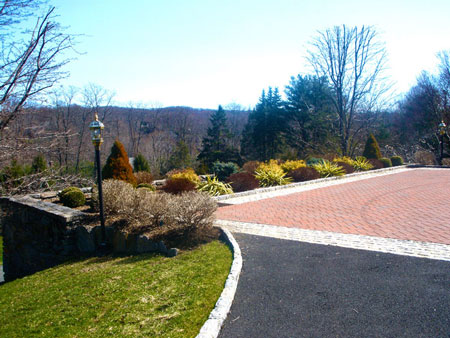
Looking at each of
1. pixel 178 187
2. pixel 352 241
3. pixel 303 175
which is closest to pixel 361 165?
pixel 303 175

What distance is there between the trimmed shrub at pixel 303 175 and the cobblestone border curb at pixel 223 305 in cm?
965

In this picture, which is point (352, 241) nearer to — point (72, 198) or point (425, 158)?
point (72, 198)

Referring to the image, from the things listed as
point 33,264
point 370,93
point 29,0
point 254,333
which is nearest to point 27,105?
point 29,0

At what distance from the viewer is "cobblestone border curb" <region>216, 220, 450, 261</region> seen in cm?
463

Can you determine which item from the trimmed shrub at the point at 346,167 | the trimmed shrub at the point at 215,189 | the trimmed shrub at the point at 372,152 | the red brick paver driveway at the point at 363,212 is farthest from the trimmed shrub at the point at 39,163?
the trimmed shrub at the point at 372,152

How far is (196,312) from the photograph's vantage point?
315 cm

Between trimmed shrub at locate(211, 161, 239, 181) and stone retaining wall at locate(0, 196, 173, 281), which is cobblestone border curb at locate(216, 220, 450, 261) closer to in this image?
stone retaining wall at locate(0, 196, 173, 281)

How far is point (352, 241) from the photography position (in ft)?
17.3

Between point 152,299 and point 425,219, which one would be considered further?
point 425,219

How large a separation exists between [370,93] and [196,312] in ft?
76.5

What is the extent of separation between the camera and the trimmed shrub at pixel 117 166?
10141 millimetres

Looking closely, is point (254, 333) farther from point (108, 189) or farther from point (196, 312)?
point (108, 189)

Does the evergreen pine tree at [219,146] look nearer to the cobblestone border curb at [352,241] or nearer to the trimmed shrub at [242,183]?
the trimmed shrub at [242,183]

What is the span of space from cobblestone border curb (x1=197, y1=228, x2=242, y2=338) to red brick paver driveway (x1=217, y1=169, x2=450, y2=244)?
99.5 inches
